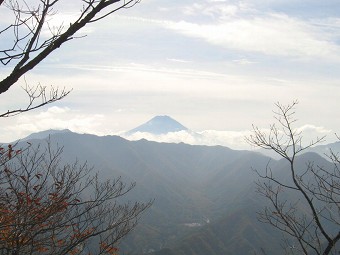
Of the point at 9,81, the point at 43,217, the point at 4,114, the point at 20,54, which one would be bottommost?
the point at 43,217

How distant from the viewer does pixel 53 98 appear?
6.30 meters

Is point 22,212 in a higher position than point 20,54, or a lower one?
lower

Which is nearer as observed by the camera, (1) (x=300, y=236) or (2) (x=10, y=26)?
(2) (x=10, y=26)

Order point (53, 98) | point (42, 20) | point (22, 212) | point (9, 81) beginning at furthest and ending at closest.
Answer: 1. point (22, 212)
2. point (53, 98)
3. point (42, 20)
4. point (9, 81)

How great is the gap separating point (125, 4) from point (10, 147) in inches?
204

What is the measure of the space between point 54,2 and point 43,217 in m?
5.50

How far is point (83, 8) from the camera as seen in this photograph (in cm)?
542

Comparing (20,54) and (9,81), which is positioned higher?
(20,54)

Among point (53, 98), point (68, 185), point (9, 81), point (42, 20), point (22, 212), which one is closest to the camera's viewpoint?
point (9, 81)

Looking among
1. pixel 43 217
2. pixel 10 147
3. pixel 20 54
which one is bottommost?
pixel 43 217

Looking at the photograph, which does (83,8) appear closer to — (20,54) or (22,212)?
(20,54)

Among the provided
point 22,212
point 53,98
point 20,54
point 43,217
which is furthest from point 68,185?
point 20,54

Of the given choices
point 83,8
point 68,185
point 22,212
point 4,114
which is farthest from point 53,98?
point 68,185

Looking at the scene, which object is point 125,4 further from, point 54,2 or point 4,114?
point 4,114
